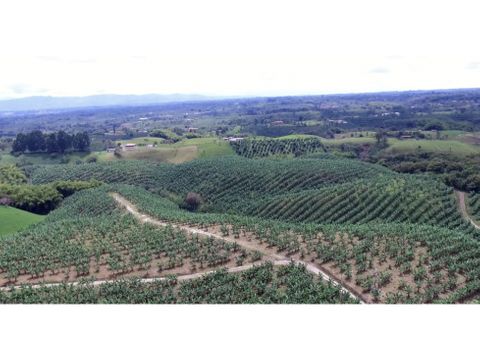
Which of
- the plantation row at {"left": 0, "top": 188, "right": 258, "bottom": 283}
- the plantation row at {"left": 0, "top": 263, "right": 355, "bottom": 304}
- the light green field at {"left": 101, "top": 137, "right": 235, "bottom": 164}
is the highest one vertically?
the plantation row at {"left": 0, "top": 263, "right": 355, "bottom": 304}

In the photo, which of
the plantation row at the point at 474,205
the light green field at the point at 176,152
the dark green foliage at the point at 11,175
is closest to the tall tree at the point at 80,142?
the light green field at the point at 176,152

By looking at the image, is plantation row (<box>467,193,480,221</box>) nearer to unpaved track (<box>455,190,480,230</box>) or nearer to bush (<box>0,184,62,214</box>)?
unpaved track (<box>455,190,480,230</box>)

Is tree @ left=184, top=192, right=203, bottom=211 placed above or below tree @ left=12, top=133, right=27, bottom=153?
below

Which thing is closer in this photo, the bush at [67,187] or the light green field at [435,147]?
the bush at [67,187]

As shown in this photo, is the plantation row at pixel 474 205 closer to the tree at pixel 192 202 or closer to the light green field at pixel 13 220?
the tree at pixel 192 202

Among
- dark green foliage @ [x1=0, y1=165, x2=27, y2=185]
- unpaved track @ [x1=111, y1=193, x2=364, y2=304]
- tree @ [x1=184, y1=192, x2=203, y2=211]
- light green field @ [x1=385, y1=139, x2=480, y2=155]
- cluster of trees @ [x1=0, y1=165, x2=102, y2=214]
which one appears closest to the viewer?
unpaved track @ [x1=111, y1=193, x2=364, y2=304]

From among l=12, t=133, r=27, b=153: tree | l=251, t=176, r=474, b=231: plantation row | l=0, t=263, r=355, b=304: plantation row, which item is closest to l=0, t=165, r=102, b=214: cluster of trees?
l=251, t=176, r=474, b=231: plantation row
